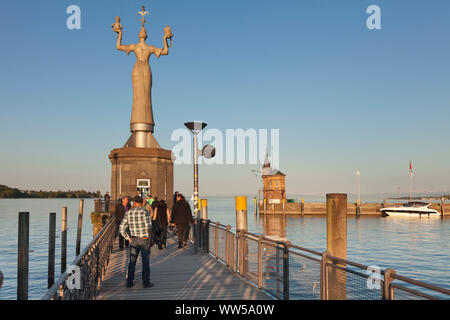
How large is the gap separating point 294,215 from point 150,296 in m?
90.8

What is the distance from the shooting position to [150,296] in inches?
337

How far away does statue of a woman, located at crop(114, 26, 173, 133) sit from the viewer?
32.9m

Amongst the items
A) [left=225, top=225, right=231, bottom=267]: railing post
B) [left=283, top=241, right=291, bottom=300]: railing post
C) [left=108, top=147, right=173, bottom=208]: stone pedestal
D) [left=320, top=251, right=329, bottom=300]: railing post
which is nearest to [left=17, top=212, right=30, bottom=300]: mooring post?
[left=225, top=225, right=231, bottom=267]: railing post

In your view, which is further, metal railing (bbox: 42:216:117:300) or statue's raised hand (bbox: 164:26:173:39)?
statue's raised hand (bbox: 164:26:173:39)

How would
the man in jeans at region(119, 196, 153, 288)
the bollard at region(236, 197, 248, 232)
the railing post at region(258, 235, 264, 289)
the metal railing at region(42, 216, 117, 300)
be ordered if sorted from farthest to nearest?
the bollard at region(236, 197, 248, 232)
the railing post at region(258, 235, 264, 289)
the man in jeans at region(119, 196, 153, 288)
the metal railing at region(42, 216, 117, 300)

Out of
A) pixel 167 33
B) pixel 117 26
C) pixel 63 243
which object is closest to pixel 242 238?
pixel 63 243

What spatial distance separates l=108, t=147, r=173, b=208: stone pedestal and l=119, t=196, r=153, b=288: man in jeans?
72.6 ft

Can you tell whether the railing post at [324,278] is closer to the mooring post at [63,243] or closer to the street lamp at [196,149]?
the street lamp at [196,149]

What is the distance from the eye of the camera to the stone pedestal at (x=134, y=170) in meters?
31.1

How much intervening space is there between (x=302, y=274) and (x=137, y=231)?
→ 374 centimetres

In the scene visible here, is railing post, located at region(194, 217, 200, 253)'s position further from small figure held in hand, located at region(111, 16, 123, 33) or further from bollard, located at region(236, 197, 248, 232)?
small figure held in hand, located at region(111, 16, 123, 33)
